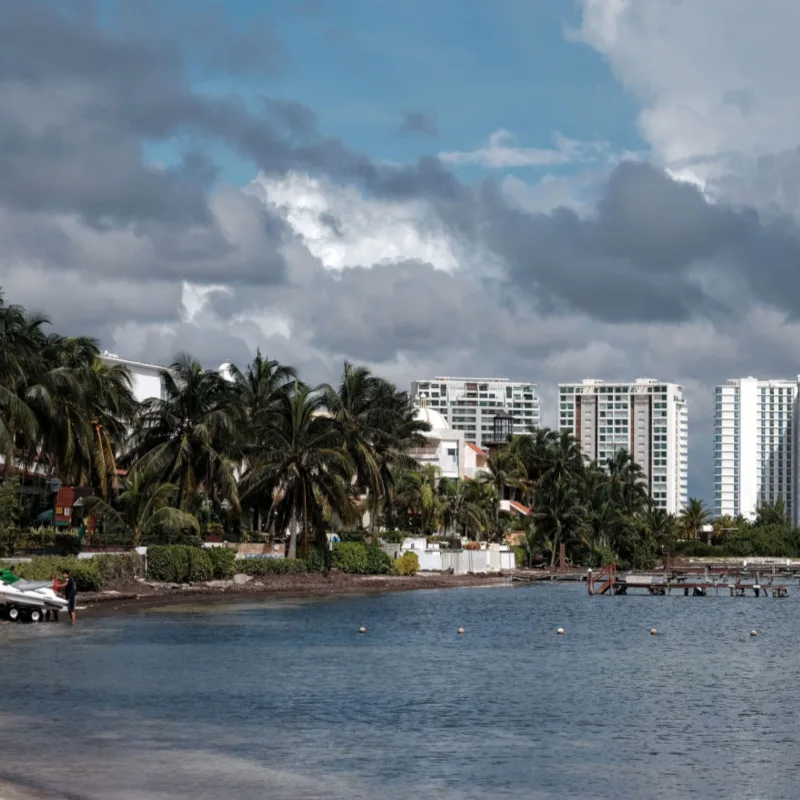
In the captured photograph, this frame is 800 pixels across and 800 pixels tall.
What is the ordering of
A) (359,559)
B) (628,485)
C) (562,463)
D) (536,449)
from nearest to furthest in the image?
(359,559)
(562,463)
(536,449)
(628,485)

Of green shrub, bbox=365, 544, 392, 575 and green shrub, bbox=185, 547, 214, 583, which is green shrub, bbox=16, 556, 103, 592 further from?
green shrub, bbox=365, 544, 392, 575

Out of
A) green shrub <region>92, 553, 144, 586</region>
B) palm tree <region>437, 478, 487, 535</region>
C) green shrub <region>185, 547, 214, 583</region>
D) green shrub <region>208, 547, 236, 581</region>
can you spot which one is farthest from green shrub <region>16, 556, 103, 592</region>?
palm tree <region>437, 478, 487, 535</region>

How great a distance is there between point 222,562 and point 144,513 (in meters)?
6.21

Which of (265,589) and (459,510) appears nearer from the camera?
(265,589)


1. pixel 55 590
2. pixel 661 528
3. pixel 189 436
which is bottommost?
pixel 55 590

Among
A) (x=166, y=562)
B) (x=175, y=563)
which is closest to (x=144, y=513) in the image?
(x=166, y=562)

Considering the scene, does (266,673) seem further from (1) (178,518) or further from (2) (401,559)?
(2) (401,559)

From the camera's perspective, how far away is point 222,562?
232 feet

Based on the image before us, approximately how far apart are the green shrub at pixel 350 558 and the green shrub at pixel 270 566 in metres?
4.94

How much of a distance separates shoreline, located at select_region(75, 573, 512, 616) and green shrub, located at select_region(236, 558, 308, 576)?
1.26ft

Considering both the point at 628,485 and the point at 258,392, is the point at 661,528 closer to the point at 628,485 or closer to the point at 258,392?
the point at 628,485

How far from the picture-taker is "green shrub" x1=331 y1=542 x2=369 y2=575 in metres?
85.2

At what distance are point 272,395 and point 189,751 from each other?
57.2m

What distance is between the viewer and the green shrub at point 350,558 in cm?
8525
